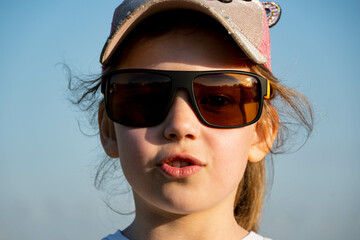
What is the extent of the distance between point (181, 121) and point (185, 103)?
110 millimetres

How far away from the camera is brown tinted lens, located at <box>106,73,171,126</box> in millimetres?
2430

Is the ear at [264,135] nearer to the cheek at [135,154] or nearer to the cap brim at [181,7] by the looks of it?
the cap brim at [181,7]

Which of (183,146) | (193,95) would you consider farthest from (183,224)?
(193,95)

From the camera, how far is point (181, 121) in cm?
235

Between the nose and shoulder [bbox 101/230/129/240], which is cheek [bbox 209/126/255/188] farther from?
shoulder [bbox 101/230/129/240]

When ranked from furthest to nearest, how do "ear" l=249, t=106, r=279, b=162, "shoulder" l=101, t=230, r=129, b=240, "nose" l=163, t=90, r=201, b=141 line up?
"ear" l=249, t=106, r=279, b=162 → "shoulder" l=101, t=230, r=129, b=240 → "nose" l=163, t=90, r=201, b=141

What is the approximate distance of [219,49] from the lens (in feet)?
8.25

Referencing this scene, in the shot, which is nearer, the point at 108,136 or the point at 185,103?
the point at 185,103

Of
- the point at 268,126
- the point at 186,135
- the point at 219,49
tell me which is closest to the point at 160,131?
the point at 186,135

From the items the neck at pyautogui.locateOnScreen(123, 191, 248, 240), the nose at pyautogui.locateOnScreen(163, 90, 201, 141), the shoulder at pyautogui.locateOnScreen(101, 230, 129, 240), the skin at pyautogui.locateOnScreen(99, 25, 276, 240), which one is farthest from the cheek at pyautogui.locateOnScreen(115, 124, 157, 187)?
the shoulder at pyautogui.locateOnScreen(101, 230, 129, 240)

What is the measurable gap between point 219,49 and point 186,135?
20.7 inches

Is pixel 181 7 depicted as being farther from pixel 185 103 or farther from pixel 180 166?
pixel 180 166

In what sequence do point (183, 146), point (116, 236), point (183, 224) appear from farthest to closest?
point (116, 236)
point (183, 224)
point (183, 146)

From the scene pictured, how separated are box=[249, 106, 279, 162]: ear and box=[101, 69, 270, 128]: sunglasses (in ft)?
1.24
